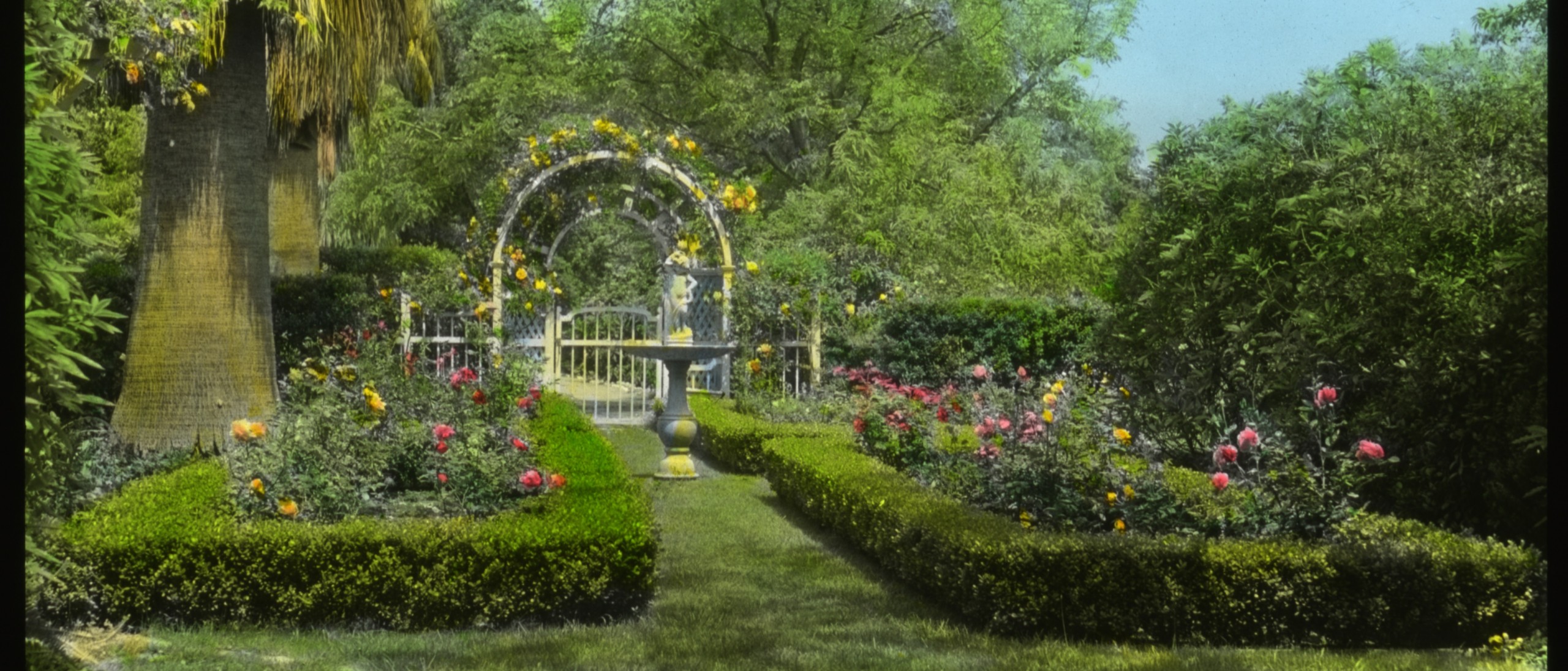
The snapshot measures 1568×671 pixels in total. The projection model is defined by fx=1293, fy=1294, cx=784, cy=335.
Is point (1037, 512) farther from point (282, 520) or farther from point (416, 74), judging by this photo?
point (416, 74)

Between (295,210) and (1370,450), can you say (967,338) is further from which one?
(1370,450)

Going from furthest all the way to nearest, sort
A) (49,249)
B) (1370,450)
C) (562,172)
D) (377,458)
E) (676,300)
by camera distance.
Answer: (562,172) → (676,300) → (377,458) → (1370,450) → (49,249)

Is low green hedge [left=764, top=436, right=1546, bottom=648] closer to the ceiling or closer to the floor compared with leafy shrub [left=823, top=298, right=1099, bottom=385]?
closer to the floor

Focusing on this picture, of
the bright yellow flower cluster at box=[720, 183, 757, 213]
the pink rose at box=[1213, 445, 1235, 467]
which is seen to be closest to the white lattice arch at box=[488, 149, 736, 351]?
the bright yellow flower cluster at box=[720, 183, 757, 213]

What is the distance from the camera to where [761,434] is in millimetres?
10867

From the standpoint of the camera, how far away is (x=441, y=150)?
2231 centimetres

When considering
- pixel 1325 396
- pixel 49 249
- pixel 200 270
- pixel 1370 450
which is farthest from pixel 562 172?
pixel 49 249

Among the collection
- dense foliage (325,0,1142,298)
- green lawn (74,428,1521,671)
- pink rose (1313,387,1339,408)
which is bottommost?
green lawn (74,428,1521,671)

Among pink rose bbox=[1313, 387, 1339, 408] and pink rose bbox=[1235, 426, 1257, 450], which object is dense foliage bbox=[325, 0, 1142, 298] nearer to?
pink rose bbox=[1313, 387, 1339, 408]

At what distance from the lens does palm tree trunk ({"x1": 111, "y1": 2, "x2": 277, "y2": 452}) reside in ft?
28.5

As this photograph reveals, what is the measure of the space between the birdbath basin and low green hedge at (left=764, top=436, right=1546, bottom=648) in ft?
18.1

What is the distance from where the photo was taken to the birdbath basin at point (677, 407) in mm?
10828

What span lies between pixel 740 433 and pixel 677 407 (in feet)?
2.02

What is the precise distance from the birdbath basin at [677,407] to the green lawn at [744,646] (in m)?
4.31
